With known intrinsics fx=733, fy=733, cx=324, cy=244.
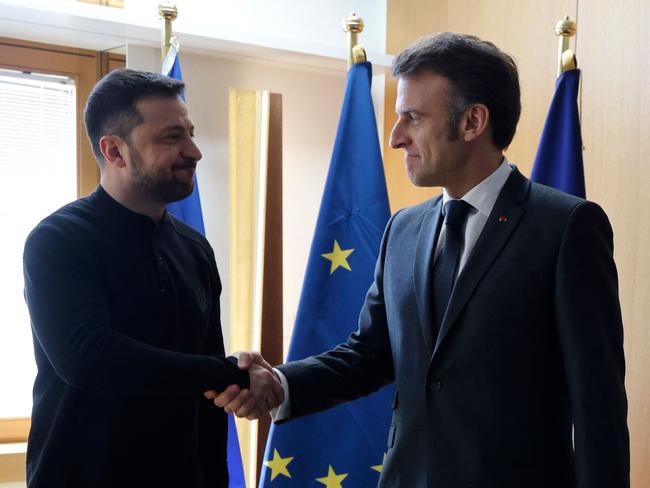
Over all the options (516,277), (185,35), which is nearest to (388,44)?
(185,35)

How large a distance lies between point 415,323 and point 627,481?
0.52 m

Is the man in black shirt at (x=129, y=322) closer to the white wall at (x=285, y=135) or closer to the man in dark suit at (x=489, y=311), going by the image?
the man in dark suit at (x=489, y=311)

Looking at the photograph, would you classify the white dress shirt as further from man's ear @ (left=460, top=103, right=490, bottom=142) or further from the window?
the window

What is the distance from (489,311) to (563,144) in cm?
118

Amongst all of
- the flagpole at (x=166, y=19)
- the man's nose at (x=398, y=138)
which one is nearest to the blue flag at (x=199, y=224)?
the flagpole at (x=166, y=19)

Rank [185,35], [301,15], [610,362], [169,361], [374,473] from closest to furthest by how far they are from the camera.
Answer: [610,362] < [169,361] < [374,473] < [185,35] < [301,15]

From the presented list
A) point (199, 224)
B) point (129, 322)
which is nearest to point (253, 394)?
point (129, 322)

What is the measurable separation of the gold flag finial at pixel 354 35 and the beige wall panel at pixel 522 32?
0.64m

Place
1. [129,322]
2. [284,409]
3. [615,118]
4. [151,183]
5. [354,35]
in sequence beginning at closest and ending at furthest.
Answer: [129,322]
[151,183]
[284,409]
[615,118]
[354,35]

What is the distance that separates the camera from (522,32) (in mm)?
2846

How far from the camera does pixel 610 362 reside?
141cm

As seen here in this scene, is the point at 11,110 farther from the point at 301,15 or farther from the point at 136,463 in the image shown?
the point at 136,463

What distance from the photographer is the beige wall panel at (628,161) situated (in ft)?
7.84

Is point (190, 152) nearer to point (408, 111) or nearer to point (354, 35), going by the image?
point (408, 111)
